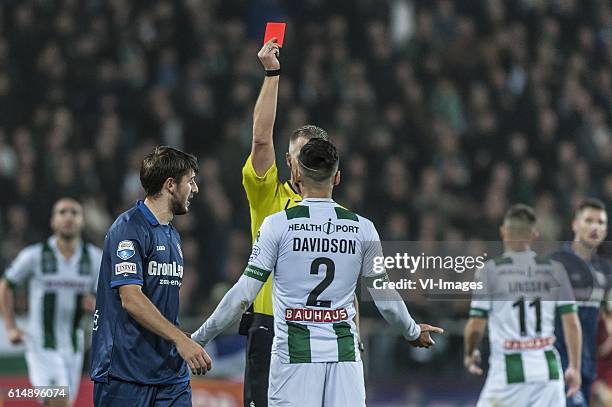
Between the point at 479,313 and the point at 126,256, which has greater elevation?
the point at 479,313

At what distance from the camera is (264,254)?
5.84 metres

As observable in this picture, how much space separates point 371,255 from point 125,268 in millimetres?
1250

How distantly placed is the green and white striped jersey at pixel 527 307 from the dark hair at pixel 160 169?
3.19 meters

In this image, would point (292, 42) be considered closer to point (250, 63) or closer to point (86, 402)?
point (250, 63)

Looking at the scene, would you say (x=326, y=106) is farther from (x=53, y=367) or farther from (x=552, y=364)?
(x=552, y=364)

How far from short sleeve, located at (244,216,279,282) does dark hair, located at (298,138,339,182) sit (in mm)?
315

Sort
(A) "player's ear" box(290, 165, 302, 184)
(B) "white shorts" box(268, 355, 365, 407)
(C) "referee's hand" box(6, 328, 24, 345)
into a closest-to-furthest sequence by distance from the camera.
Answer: (B) "white shorts" box(268, 355, 365, 407) < (A) "player's ear" box(290, 165, 302, 184) < (C) "referee's hand" box(6, 328, 24, 345)

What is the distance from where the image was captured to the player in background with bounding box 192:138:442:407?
5805 mm

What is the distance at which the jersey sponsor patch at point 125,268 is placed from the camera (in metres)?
5.81

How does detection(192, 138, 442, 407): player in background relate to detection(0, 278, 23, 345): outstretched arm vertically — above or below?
below

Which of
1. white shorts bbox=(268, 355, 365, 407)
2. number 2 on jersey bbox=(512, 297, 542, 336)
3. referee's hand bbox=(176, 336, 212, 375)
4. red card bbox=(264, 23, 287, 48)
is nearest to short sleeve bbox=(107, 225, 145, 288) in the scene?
referee's hand bbox=(176, 336, 212, 375)

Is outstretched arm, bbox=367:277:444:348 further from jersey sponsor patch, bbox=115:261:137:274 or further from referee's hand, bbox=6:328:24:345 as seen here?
referee's hand, bbox=6:328:24:345

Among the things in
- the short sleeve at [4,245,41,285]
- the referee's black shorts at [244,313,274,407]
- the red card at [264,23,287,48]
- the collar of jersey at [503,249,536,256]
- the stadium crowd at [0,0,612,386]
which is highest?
the stadium crowd at [0,0,612,386]

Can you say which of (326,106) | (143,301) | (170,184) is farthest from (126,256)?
(326,106)
